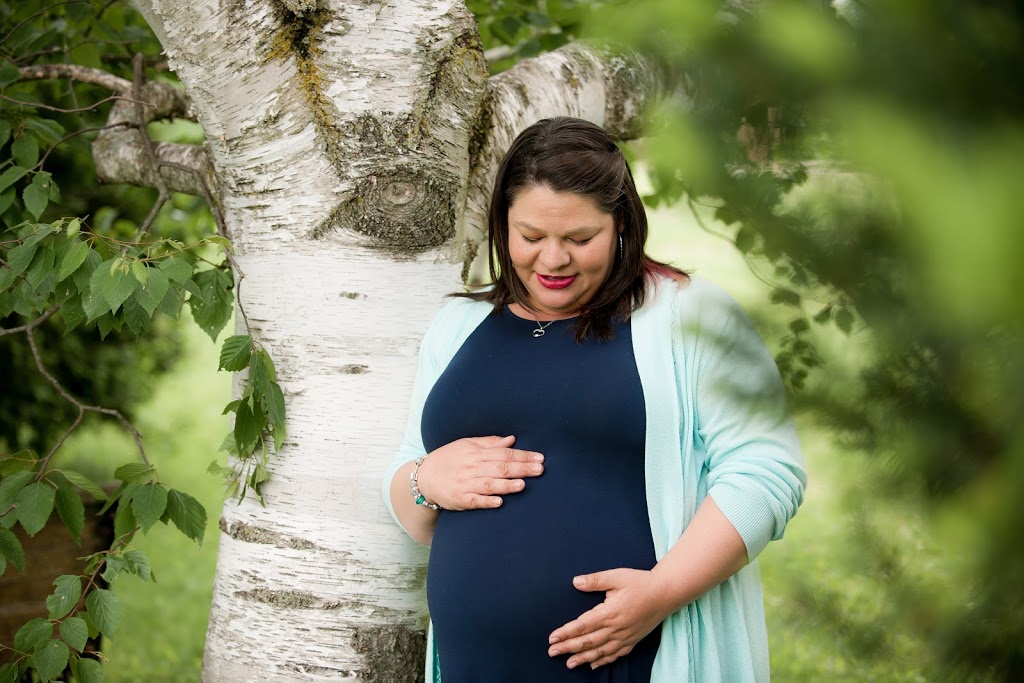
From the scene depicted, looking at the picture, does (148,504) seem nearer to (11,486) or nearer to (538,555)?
(11,486)

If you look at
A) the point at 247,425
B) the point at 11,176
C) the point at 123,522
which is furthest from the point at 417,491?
the point at 11,176

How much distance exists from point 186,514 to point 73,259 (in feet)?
2.42

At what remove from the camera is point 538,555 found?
2.00 metres

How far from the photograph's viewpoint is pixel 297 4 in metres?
2.20

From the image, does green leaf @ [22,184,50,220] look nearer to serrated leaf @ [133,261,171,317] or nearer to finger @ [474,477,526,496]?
serrated leaf @ [133,261,171,317]

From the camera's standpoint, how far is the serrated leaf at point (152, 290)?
6.64ft

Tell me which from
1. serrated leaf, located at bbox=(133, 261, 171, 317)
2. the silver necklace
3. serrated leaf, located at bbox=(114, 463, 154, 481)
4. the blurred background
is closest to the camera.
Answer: the blurred background

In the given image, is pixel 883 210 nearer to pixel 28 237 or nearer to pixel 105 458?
pixel 28 237

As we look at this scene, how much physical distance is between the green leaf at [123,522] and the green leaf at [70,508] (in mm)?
90

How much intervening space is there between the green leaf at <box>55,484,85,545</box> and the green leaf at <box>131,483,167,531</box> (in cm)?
13

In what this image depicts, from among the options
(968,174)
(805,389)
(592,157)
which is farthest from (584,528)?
(968,174)

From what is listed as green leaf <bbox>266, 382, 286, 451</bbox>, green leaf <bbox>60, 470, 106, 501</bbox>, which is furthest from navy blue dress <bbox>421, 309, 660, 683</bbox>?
green leaf <bbox>60, 470, 106, 501</bbox>

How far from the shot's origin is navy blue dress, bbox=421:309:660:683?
1.97 metres

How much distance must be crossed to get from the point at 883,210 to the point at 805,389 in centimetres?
13
